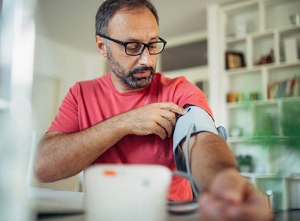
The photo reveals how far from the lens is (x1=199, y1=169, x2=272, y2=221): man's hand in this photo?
0.58 ft

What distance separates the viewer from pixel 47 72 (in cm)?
42

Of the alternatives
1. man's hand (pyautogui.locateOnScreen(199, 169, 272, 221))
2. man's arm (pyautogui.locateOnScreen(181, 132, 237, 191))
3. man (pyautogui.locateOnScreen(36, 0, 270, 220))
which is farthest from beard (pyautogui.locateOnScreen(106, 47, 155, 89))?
man's hand (pyautogui.locateOnScreen(199, 169, 272, 221))

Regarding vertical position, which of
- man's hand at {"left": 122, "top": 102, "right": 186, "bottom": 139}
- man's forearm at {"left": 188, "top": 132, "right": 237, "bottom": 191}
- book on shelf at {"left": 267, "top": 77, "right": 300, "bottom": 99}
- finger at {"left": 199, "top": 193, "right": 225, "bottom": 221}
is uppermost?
book on shelf at {"left": 267, "top": 77, "right": 300, "bottom": 99}

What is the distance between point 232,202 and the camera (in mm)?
193

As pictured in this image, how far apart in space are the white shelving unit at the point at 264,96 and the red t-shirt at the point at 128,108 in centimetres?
10

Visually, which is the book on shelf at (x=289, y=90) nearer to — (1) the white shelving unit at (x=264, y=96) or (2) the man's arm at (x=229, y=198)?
(1) the white shelving unit at (x=264, y=96)

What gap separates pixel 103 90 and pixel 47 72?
0.65ft

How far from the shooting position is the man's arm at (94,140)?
0.45 m

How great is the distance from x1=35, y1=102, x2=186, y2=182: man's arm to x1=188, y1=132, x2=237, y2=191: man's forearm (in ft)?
0.26

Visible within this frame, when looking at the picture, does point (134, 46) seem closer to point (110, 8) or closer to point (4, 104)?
point (110, 8)

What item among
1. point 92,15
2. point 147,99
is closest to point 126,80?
point 147,99

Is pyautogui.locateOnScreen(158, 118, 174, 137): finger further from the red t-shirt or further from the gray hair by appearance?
the gray hair

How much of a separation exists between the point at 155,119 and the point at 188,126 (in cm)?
6

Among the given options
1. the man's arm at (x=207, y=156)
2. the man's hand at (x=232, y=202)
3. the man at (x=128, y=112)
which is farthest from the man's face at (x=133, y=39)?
the man's hand at (x=232, y=202)
